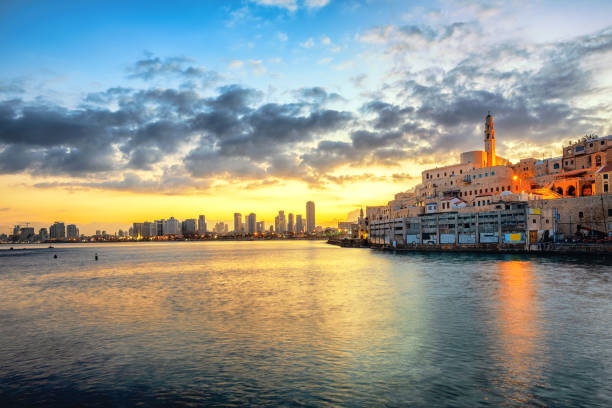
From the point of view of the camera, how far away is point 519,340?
2084 centimetres

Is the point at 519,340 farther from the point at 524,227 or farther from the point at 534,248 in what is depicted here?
the point at 524,227

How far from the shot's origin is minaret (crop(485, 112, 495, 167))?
13375 centimetres

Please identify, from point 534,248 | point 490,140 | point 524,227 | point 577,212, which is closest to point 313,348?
point 534,248

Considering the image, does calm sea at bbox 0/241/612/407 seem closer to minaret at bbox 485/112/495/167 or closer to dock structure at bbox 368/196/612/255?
dock structure at bbox 368/196/612/255

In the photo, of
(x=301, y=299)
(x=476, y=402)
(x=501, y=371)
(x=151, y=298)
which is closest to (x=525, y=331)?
(x=501, y=371)

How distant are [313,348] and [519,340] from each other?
11070mm

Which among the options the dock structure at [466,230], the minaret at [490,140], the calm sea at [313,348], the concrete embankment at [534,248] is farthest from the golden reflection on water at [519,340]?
the minaret at [490,140]

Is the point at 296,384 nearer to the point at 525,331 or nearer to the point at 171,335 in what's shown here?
the point at 171,335

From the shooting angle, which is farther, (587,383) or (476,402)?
(587,383)

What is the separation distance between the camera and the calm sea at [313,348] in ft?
46.3

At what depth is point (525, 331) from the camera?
22766 mm

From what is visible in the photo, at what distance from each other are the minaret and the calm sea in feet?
338

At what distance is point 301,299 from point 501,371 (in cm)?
2219

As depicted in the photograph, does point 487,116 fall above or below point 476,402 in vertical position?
above
